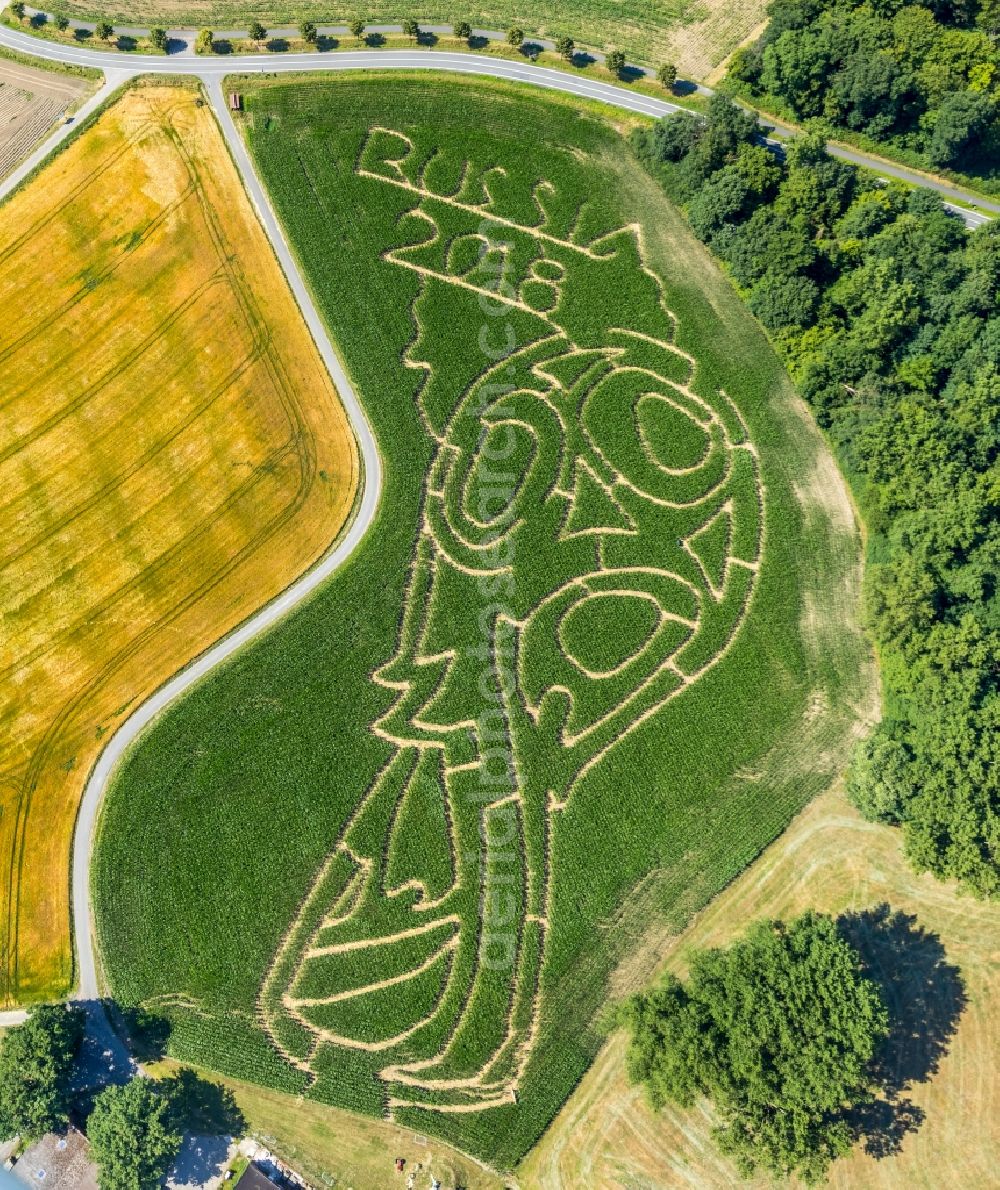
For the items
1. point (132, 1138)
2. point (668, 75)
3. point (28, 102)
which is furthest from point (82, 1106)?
point (668, 75)

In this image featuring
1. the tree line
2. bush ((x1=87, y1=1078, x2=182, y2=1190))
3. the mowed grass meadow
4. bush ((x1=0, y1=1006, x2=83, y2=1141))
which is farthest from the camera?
the mowed grass meadow

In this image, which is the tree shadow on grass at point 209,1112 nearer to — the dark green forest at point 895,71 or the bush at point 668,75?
the bush at point 668,75

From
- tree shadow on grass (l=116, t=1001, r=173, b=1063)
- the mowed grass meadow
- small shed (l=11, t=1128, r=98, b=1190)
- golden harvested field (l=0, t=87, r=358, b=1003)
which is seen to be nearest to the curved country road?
golden harvested field (l=0, t=87, r=358, b=1003)

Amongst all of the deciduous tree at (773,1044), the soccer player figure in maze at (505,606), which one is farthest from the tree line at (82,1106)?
the deciduous tree at (773,1044)

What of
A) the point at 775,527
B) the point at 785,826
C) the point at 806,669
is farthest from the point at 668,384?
the point at 785,826

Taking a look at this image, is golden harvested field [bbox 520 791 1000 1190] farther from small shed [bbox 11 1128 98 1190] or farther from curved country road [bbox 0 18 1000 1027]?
curved country road [bbox 0 18 1000 1027]

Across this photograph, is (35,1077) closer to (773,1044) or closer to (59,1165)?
(59,1165)
